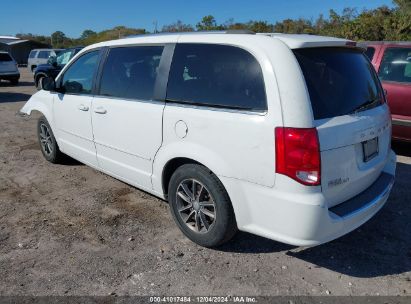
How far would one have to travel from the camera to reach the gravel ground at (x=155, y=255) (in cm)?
313

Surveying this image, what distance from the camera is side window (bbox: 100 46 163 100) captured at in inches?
155

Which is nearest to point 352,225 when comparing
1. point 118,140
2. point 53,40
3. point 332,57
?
point 332,57

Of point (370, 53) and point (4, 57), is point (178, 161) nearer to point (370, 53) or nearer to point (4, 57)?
point (370, 53)

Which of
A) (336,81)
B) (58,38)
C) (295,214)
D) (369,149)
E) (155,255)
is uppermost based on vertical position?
(58,38)

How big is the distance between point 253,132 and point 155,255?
143 cm

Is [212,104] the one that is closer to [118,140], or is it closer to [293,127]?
[293,127]

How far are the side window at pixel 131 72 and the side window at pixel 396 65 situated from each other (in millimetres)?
4072

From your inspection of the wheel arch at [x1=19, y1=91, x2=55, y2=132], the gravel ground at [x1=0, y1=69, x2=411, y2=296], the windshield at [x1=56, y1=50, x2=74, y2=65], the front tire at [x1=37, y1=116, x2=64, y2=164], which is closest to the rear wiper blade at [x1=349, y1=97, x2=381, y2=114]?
the gravel ground at [x1=0, y1=69, x2=411, y2=296]

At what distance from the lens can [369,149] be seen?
10.9ft

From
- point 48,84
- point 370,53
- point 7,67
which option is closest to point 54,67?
point 7,67

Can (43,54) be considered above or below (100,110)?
above

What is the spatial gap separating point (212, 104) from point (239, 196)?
0.77 meters

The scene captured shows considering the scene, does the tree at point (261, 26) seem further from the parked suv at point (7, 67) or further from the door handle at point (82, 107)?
the door handle at point (82, 107)

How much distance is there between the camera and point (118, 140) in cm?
425
